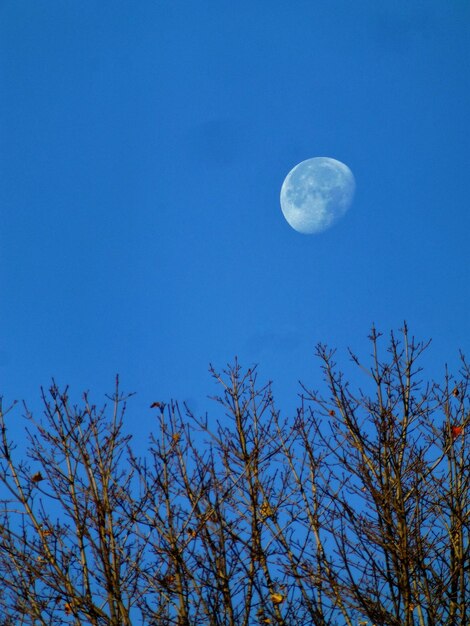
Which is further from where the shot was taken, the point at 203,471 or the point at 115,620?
the point at 203,471

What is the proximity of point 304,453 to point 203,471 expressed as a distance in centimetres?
185

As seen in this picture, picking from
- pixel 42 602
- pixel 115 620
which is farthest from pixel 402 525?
pixel 42 602

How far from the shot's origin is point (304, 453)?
7180 mm

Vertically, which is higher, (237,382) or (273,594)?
(237,382)

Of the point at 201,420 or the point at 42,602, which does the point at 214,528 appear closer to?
the point at 201,420

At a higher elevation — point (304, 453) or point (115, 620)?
point (304, 453)

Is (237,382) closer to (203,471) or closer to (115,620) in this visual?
(203,471)

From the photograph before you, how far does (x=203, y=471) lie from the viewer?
5.91 m

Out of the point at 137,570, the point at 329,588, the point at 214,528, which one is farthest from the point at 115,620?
the point at 329,588

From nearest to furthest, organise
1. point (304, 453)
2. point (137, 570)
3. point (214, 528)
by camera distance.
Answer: point (137, 570) → point (214, 528) → point (304, 453)

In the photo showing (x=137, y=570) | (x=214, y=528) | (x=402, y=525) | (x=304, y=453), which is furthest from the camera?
(x=304, y=453)

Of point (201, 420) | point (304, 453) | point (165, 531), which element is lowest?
point (165, 531)

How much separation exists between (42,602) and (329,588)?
3.26 metres

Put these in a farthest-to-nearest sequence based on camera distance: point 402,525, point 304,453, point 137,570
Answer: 1. point 304,453
2. point 137,570
3. point 402,525
